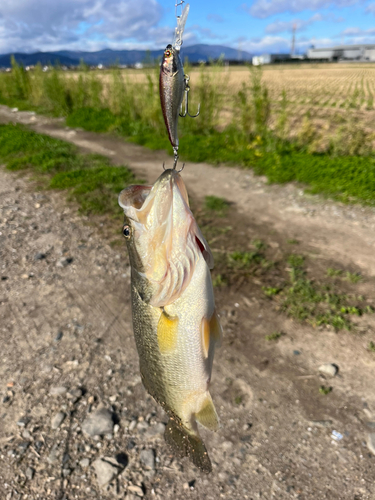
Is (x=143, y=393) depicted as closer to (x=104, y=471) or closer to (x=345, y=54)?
(x=104, y=471)

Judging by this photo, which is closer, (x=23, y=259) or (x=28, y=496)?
(x=28, y=496)

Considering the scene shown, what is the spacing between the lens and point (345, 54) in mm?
80125

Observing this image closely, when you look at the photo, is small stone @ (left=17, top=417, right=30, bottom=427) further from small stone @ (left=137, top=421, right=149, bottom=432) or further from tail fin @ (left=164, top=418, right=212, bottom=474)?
tail fin @ (left=164, top=418, right=212, bottom=474)

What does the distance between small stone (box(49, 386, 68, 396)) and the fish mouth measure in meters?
2.24

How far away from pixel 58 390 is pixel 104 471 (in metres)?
0.89

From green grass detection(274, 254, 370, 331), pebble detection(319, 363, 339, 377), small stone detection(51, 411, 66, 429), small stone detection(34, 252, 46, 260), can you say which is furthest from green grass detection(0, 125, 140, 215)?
pebble detection(319, 363, 339, 377)

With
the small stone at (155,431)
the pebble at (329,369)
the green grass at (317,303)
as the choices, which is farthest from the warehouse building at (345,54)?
the small stone at (155,431)

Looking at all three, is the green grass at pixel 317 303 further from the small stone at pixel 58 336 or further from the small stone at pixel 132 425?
the small stone at pixel 58 336

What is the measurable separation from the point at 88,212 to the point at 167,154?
12.4 ft

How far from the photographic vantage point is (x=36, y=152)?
382 inches

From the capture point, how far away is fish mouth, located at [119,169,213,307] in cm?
134

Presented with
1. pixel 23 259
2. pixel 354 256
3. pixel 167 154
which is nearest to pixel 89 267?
pixel 23 259

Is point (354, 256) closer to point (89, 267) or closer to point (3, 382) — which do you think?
point (89, 267)

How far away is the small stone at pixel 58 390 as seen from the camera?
127 inches
